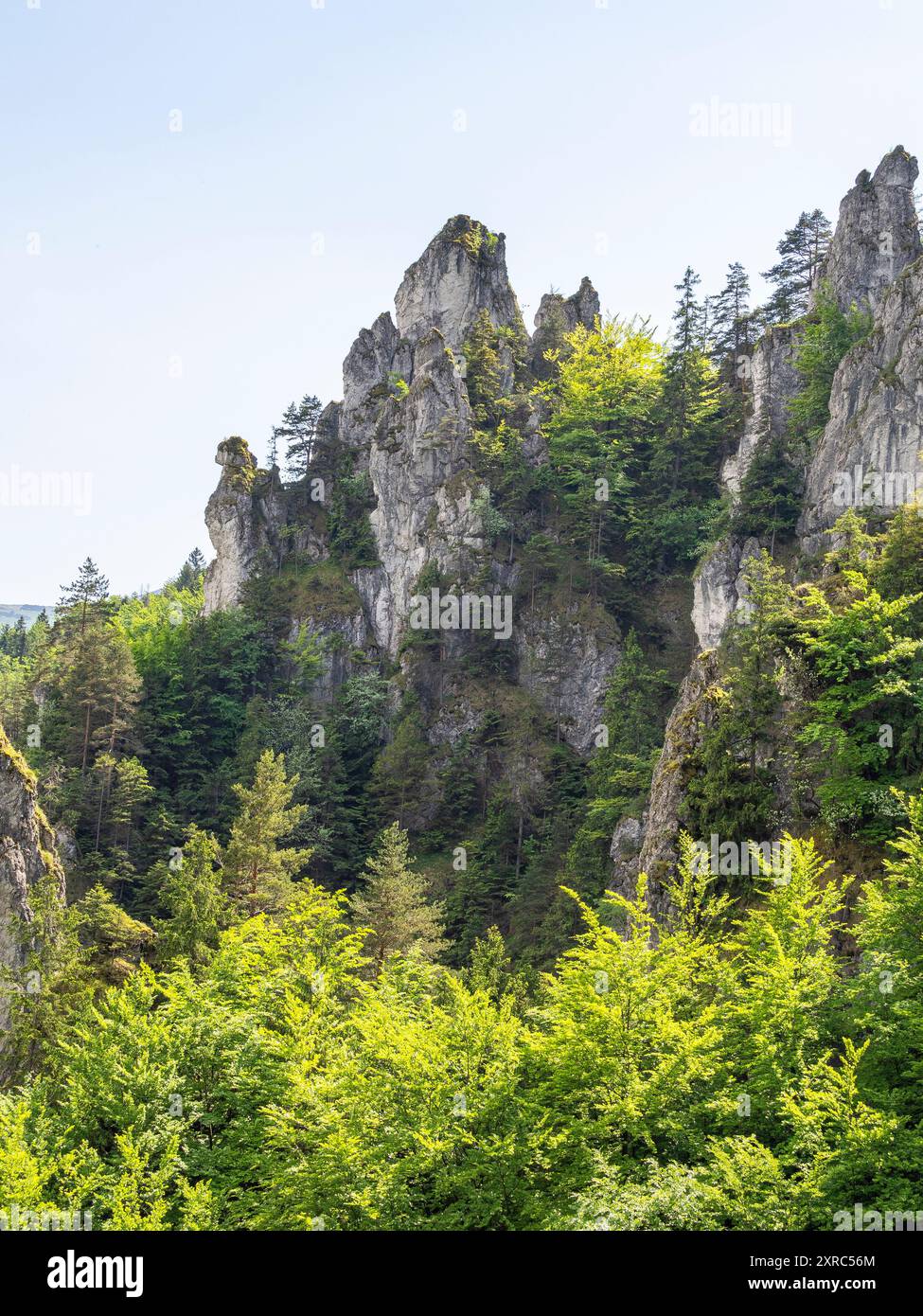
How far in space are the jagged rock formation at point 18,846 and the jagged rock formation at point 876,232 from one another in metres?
44.4

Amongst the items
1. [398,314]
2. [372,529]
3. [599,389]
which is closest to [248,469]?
[372,529]

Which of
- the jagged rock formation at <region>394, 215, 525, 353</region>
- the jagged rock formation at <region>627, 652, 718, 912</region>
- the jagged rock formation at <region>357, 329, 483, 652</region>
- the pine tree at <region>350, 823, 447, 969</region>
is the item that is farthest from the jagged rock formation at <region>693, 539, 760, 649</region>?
the jagged rock formation at <region>394, 215, 525, 353</region>

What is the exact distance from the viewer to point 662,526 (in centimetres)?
5853

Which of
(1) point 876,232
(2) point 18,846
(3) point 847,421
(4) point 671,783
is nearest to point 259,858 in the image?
(2) point 18,846

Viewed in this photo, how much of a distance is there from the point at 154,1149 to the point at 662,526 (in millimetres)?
46031

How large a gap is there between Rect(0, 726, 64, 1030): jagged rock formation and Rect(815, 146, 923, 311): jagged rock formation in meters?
44.4

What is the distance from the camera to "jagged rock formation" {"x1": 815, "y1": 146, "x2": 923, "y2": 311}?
51.2 m

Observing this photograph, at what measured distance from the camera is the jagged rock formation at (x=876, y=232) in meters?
51.2

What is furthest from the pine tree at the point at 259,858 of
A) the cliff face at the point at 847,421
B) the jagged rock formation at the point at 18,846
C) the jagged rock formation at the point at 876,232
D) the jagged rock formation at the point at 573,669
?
the jagged rock formation at the point at 876,232

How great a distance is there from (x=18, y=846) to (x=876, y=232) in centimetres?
4937

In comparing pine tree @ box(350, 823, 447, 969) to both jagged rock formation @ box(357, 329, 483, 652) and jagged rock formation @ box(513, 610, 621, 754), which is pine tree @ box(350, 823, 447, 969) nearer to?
jagged rock formation @ box(513, 610, 621, 754)

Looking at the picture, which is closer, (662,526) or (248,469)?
(662,526)
